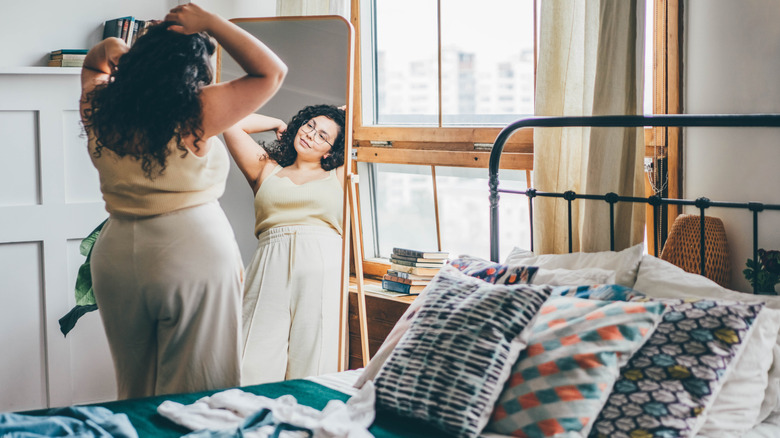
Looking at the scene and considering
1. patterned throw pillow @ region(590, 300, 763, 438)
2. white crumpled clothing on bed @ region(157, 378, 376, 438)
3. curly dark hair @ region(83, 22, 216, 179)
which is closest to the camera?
patterned throw pillow @ region(590, 300, 763, 438)

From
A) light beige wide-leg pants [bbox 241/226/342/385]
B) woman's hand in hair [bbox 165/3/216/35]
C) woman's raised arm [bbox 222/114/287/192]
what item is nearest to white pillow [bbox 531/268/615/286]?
light beige wide-leg pants [bbox 241/226/342/385]

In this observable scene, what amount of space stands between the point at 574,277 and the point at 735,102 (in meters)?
0.69

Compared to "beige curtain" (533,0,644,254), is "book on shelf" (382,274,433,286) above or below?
below

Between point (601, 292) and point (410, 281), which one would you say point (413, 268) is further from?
point (601, 292)

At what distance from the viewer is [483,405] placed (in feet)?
5.49

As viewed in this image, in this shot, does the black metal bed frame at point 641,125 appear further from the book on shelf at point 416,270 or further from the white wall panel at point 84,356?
the white wall panel at point 84,356

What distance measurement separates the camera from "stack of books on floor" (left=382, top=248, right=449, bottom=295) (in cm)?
303

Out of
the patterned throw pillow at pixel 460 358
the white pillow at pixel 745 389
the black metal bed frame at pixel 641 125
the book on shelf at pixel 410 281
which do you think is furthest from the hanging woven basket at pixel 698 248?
the book on shelf at pixel 410 281

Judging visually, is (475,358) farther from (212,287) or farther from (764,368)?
(212,287)

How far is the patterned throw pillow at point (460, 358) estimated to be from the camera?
168 cm

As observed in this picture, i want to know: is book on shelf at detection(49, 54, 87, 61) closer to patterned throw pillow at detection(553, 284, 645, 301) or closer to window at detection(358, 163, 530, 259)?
window at detection(358, 163, 530, 259)

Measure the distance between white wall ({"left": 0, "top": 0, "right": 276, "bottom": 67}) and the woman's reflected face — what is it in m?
0.89

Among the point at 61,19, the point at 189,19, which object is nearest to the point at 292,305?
the point at 189,19

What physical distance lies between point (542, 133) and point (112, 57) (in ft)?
4.58
